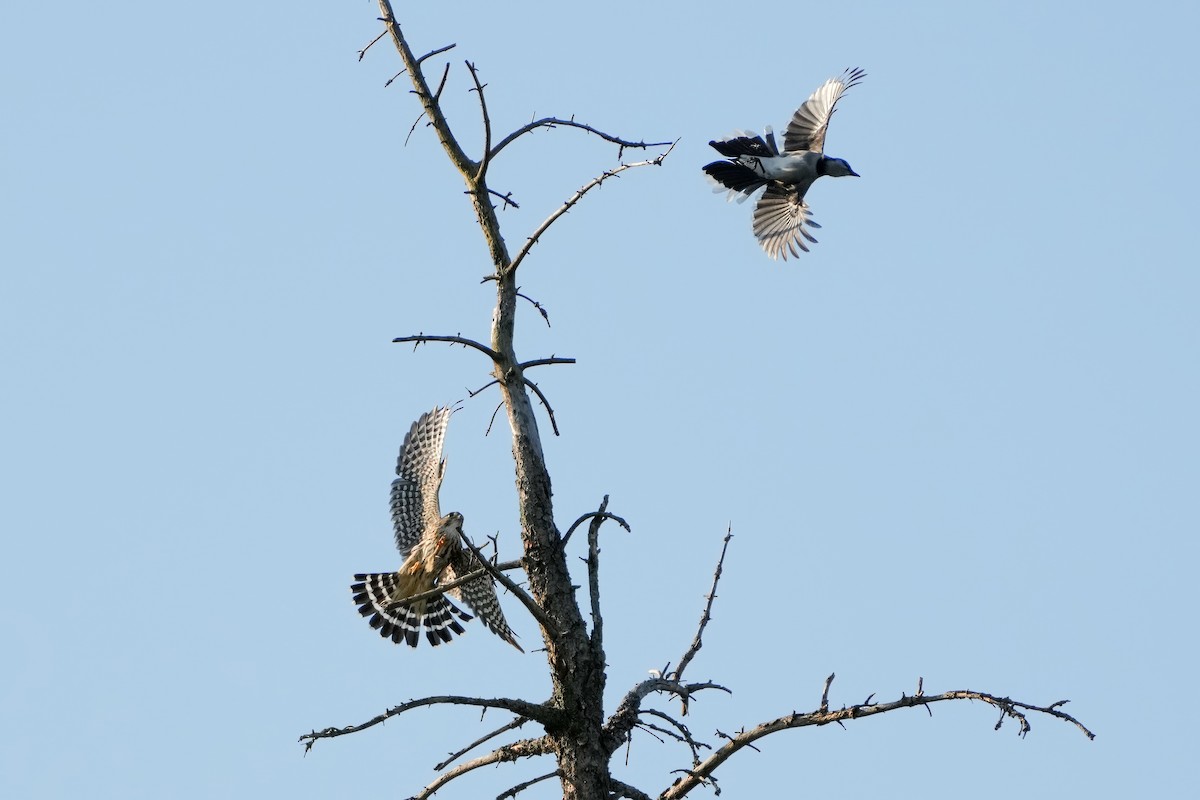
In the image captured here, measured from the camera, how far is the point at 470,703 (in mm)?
6387

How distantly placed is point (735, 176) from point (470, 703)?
800 centimetres

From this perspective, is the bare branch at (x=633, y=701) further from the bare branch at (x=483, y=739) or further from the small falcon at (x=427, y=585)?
the small falcon at (x=427, y=585)

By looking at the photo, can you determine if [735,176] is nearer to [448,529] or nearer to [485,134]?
[448,529]

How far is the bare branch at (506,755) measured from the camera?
22.6ft

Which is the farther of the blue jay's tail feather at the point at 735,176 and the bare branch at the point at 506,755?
the blue jay's tail feather at the point at 735,176

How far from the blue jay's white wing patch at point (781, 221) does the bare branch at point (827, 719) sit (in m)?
6.62

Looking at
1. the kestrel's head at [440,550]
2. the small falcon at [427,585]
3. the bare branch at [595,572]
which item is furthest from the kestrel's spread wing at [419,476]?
the bare branch at [595,572]

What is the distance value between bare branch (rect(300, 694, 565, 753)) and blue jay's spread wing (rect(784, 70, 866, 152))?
813 centimetres

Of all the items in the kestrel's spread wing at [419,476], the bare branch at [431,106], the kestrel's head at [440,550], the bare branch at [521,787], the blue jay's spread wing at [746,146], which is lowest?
the bare branch at [521,787]

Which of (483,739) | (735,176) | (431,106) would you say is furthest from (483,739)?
(735,176)

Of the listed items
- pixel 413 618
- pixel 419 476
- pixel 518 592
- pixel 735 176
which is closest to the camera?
pixel 518 592

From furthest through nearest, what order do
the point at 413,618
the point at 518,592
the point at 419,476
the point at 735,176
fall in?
the point at 735,176 < the point at 419,476 < the point at 413,618 < the point at 518,592

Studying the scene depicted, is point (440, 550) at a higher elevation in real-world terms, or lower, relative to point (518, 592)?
higher

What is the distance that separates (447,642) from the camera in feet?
37.9
